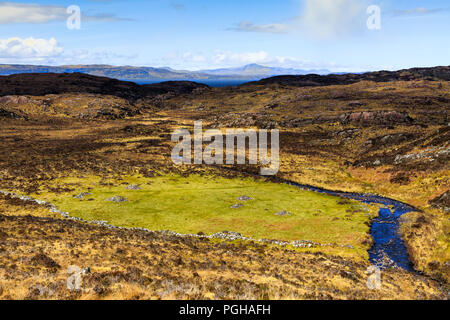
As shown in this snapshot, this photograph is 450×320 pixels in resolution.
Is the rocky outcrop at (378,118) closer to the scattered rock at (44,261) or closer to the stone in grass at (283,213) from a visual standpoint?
the stone in grass at (283,213)

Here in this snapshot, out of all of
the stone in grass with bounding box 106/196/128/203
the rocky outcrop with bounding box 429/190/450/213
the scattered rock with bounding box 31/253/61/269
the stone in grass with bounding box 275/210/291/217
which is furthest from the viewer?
the stone in grass with bounding box 106/196/128/203

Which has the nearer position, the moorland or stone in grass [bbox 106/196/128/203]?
the moorland

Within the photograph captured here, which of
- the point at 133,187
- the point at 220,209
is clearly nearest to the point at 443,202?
the point at 220,209

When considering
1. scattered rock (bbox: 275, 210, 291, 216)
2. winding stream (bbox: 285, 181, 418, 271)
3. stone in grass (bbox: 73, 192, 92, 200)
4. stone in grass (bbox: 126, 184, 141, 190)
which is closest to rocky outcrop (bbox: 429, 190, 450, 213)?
winding stream (bbox: 285, 181, 418, 271)

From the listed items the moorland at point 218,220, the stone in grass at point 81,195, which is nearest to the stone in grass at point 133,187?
the moorland at point 218,220

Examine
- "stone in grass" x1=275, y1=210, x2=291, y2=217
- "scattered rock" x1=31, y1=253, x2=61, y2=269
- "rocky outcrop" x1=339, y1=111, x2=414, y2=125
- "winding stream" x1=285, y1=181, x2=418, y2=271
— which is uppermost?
"rocky outcrop" x1=339, y1=111, x2=414, y2=125

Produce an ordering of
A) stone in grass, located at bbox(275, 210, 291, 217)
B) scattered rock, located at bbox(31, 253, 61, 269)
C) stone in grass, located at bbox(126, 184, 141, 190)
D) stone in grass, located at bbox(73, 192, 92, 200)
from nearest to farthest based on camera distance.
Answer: scattered rock, located at bbox(31, 253, 61, 269)
stone in grass, located at bbox(275, 210, 291, 217)
stone in grass, located at bbox(73, 192, 92, 200)
stone in grass, located at bbox(126, 184, 141, 190)

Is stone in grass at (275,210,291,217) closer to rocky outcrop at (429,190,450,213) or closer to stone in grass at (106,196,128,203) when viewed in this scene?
rocky outcrop at (429,190,450,213)
